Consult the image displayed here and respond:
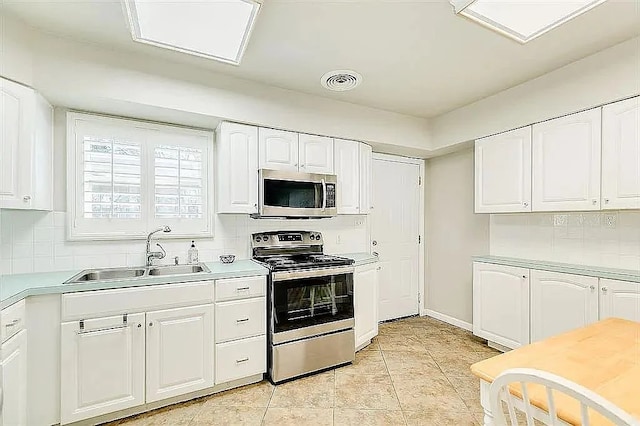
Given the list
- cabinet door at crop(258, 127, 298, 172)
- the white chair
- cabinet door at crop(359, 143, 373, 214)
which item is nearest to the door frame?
cabinet door at crop(359, 143, 373, 214)

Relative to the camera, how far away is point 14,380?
5.69 ft

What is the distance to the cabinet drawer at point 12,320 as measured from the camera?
161 cm

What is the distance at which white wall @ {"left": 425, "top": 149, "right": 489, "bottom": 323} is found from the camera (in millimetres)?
3781

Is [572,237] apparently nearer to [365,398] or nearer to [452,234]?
[452,234]

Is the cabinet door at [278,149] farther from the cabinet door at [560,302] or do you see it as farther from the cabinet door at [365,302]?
the cabinet door at [560,302]

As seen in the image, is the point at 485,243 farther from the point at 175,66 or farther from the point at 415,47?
the point at 175,66

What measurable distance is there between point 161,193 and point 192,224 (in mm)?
374

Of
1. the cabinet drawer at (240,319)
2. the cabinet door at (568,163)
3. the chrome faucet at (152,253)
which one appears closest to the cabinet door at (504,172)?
the cabinet door at (568,163)

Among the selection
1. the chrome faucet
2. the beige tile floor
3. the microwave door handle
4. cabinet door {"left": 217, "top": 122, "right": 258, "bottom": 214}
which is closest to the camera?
the beige tile floor

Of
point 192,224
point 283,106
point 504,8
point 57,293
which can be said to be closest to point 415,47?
point 504,8

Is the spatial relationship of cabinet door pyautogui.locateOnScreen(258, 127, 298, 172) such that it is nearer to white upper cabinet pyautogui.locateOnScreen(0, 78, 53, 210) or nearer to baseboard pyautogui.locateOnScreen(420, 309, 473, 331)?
white upper cabinet pyautogui.locateOnScreen(0, 78, 53, 210)

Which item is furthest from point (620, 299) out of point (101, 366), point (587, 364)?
point (101, 366)

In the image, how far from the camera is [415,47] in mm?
2305

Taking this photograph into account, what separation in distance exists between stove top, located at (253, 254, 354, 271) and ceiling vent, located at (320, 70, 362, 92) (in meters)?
1.55
